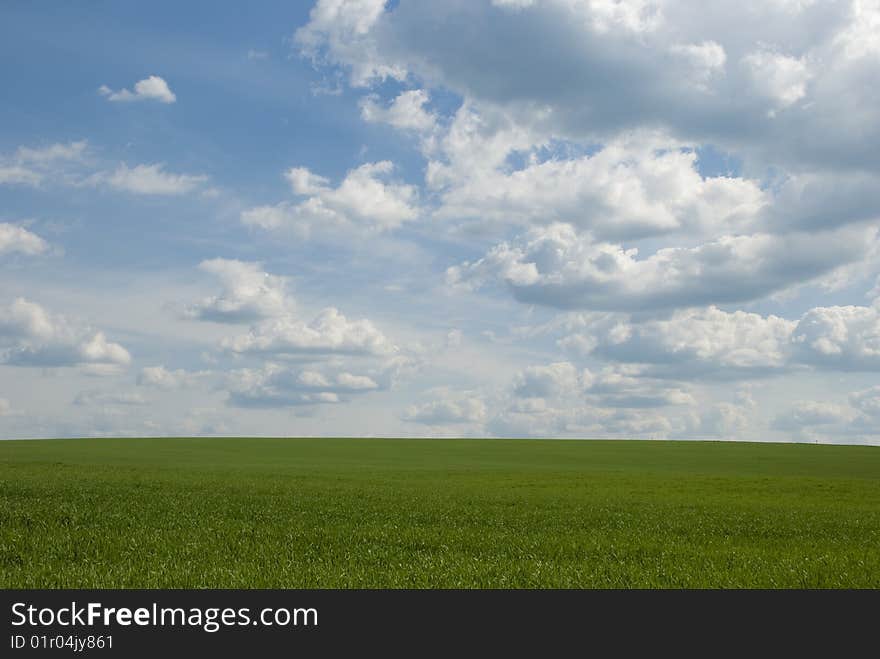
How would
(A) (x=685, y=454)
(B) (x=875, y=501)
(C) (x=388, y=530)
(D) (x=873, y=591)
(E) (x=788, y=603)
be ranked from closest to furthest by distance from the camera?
(E) (x=788, y=603), (D) (x=873, y=591), (C) (x=388, y=530), (B) (x=875, y=501), (A) (x=685, y=454)

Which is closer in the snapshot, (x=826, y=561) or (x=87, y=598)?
(x=87, y=598)

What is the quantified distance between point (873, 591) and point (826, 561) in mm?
3288

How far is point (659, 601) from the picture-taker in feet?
44.6

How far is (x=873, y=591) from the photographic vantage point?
582 inches

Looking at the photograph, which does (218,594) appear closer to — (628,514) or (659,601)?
(659,601)

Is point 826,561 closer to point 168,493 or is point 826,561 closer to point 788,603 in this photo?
point 788,603

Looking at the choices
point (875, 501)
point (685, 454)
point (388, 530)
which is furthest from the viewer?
point (685, 454)

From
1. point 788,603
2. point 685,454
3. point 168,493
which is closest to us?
point 788,603

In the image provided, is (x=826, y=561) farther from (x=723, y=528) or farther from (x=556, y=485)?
(x=556, y=485)

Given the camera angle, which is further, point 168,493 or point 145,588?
point 168,493

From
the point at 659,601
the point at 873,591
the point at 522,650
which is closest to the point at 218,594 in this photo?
the point at 522,650

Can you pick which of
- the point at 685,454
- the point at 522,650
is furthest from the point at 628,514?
the point at 685,454

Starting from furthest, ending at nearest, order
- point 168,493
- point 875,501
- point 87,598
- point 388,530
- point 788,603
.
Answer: point 875,501
point 168,493
point 388,530
point 788,603
point 87,598

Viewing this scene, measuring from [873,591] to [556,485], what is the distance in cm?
3331
